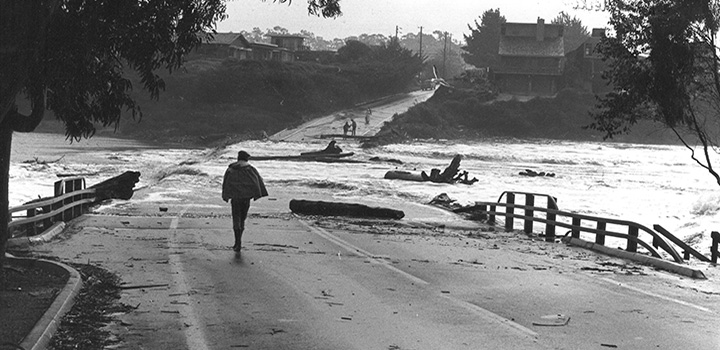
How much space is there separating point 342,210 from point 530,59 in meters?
95.7

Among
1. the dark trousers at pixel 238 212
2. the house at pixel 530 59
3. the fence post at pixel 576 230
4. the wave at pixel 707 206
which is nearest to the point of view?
the dark trousers at pixel 238 212

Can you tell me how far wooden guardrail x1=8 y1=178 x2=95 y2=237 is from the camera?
61.9 ft

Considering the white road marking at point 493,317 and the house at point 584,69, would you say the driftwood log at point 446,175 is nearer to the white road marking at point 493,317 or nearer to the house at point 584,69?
the white road marking at point 493,317

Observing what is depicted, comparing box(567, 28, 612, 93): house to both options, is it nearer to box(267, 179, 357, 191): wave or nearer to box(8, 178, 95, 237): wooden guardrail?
box(267, 179, 357, 191): wave

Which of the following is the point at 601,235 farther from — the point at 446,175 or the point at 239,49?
the point at 239,49

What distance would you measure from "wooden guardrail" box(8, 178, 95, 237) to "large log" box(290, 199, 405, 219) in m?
5.81

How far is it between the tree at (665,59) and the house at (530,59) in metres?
99.1

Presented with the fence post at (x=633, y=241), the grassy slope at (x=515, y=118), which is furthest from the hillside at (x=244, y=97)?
the fence post at (x=633, y=241)

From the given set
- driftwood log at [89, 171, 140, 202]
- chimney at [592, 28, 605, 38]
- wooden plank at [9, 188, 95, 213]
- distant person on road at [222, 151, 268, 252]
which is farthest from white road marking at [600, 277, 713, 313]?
driftwood log at [89, 171, 140, 202]

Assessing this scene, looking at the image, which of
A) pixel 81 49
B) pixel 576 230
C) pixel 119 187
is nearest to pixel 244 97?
pixel 119 187

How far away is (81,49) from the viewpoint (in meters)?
11.1

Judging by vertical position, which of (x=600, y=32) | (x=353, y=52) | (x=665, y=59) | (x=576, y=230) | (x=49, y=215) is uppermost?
(x=353, y=52)

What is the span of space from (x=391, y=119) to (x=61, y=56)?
9649 centimetres

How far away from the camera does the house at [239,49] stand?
450ft
